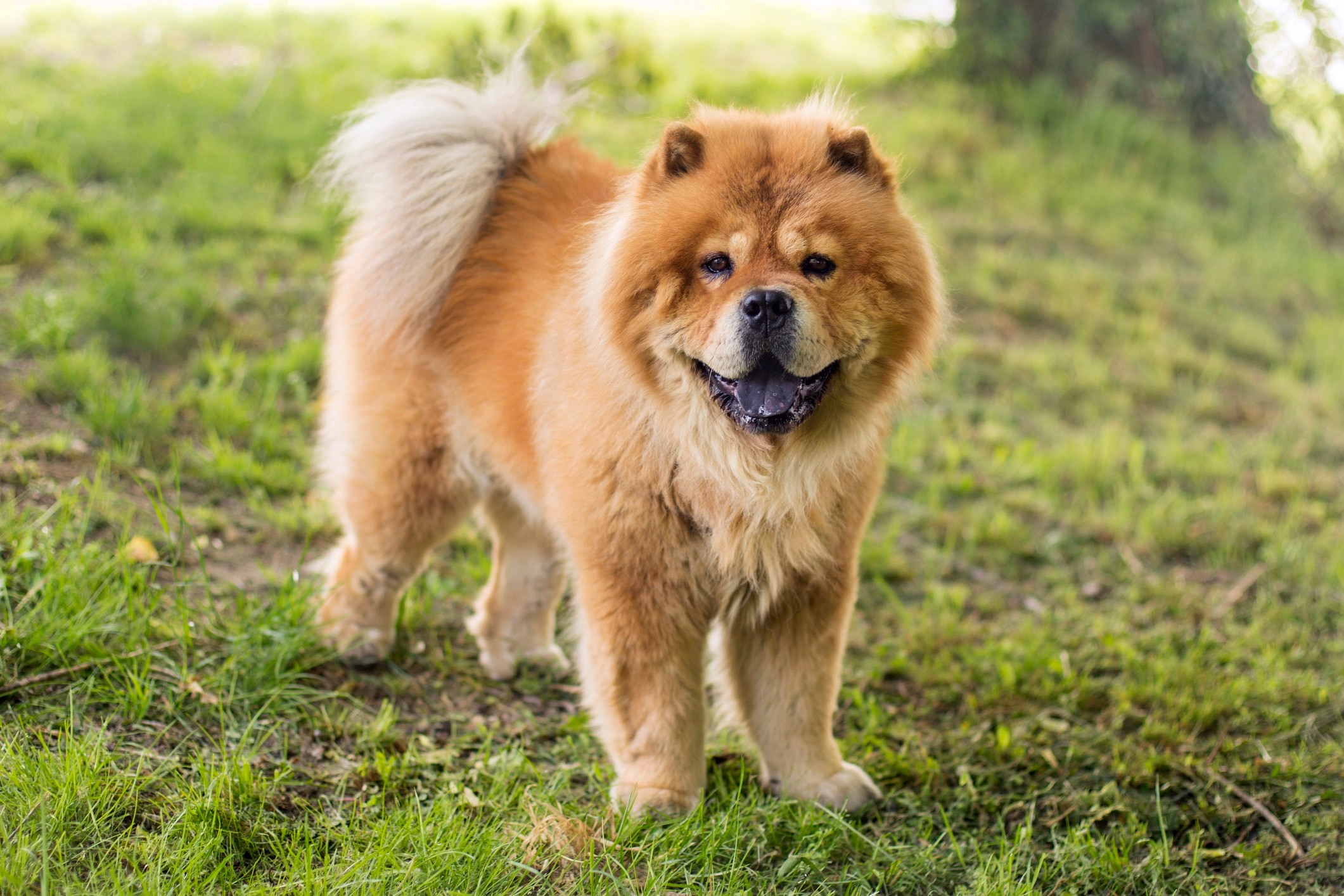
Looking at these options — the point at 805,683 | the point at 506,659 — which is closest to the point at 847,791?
the point at 805,683

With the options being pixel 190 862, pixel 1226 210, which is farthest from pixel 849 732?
pixel 1226 210

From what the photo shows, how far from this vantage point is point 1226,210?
837 cm

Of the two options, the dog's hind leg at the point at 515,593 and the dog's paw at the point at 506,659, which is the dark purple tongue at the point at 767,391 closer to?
the dog's hind leg at the point at 515,593

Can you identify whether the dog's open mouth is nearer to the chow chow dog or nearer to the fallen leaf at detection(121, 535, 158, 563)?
the chow chow dog

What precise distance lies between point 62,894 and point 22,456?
197 cm

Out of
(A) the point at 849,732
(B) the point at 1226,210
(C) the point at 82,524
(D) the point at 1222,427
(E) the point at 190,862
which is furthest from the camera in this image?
(B) the point at 1226,210

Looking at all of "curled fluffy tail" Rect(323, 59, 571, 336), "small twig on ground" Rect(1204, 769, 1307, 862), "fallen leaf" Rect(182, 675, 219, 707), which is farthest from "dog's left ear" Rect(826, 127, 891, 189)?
"fallen leaf" Rect(182, 675, 219, 707)

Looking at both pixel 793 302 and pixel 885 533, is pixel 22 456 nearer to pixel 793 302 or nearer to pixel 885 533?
pixel 793 302

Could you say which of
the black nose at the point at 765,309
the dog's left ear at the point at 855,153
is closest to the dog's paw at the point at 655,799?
the black nose at the point at 765,309

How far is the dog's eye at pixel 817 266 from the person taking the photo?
2.56m

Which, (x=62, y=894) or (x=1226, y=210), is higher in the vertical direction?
(x=1226, y=210)

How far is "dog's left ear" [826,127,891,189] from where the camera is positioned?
270 cm

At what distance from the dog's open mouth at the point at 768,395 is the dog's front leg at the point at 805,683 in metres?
0.54

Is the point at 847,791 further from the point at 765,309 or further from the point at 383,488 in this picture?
the point at 383,488
